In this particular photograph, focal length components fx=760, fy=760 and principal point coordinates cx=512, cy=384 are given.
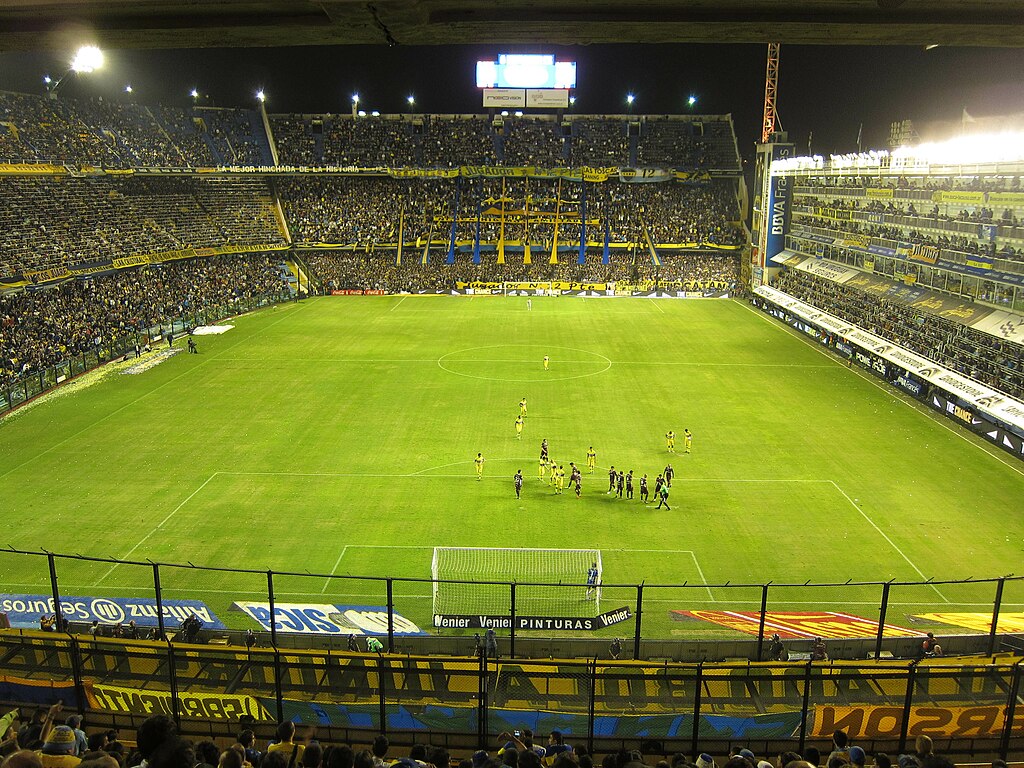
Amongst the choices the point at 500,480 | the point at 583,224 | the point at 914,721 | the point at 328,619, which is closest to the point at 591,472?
the point at 500,480

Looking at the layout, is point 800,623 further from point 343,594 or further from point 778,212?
point 778,212

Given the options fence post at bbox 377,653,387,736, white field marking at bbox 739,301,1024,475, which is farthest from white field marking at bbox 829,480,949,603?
fence post at bbox 377,653,387,736

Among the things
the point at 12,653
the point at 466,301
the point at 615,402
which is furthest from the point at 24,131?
the point at 12,653

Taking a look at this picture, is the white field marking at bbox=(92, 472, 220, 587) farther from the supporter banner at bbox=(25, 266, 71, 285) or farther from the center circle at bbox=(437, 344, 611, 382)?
the supporter banner at bbox=(25, 266, 71, 285)

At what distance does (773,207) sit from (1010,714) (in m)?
68.3

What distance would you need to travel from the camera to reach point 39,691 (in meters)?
12.4

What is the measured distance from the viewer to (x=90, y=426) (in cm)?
3450

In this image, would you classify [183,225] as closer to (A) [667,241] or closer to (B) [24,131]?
(B) [24,131]

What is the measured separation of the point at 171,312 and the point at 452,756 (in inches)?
2133

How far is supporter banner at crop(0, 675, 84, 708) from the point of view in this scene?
12.3 meters

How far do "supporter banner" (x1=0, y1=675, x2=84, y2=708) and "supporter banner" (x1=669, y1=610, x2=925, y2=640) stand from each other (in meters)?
13.9

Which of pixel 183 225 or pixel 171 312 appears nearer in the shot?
pixel 171 312

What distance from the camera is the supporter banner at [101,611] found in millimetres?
18172

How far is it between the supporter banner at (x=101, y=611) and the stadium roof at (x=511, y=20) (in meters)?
16.2
